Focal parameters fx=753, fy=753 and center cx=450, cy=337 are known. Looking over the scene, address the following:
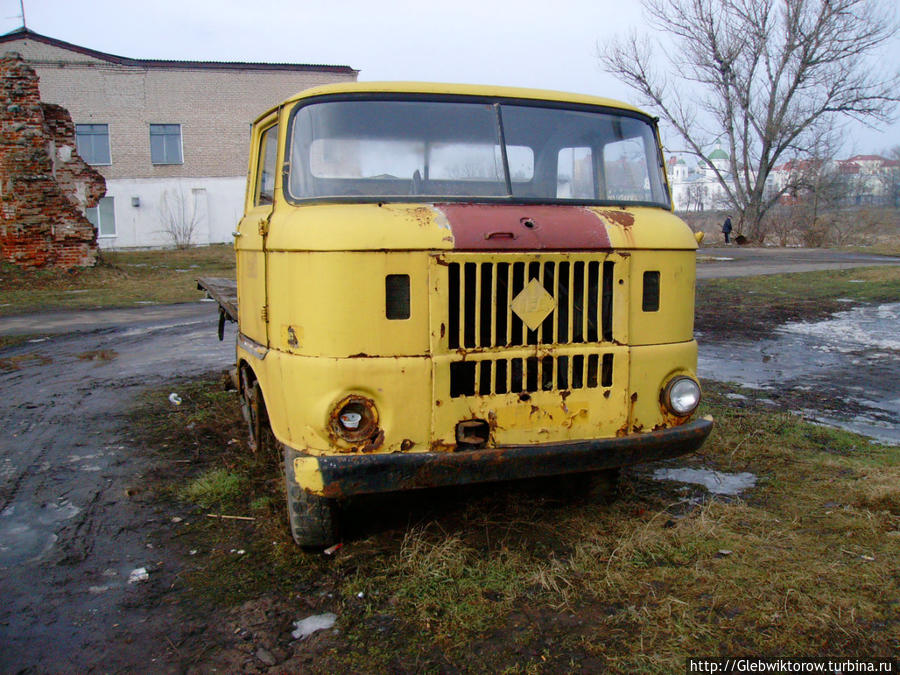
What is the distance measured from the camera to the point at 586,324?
3518 millimetres

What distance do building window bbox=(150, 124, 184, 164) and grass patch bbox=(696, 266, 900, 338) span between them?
24358 mm

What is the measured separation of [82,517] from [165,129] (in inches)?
1231

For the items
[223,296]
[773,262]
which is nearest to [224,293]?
[223,296]

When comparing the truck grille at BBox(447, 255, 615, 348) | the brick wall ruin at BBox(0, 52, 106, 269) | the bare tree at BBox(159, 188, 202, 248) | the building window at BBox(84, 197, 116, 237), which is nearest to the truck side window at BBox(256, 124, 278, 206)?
the truck grille at BBox(447, 255, 615, 348)

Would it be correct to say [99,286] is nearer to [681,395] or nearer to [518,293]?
[518,293]

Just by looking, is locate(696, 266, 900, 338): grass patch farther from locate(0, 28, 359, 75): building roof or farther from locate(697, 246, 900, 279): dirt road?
locate(0, 28, 359, 75): building roof

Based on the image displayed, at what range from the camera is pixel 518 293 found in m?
3.41

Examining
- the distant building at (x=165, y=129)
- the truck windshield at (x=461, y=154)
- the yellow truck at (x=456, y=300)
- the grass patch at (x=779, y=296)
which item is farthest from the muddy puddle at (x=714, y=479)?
the distant building at (x=165, y=129)

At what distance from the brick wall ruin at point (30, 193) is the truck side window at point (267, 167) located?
15.3 m

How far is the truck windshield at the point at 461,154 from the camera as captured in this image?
378cm

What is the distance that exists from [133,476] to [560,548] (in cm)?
288

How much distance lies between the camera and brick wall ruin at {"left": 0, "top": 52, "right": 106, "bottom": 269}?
17.2 meters

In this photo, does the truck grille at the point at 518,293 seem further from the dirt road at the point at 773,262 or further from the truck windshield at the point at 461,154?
the dirt road at the point at 773,262

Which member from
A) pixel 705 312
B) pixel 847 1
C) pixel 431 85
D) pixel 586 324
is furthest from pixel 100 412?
pixel 847 1
